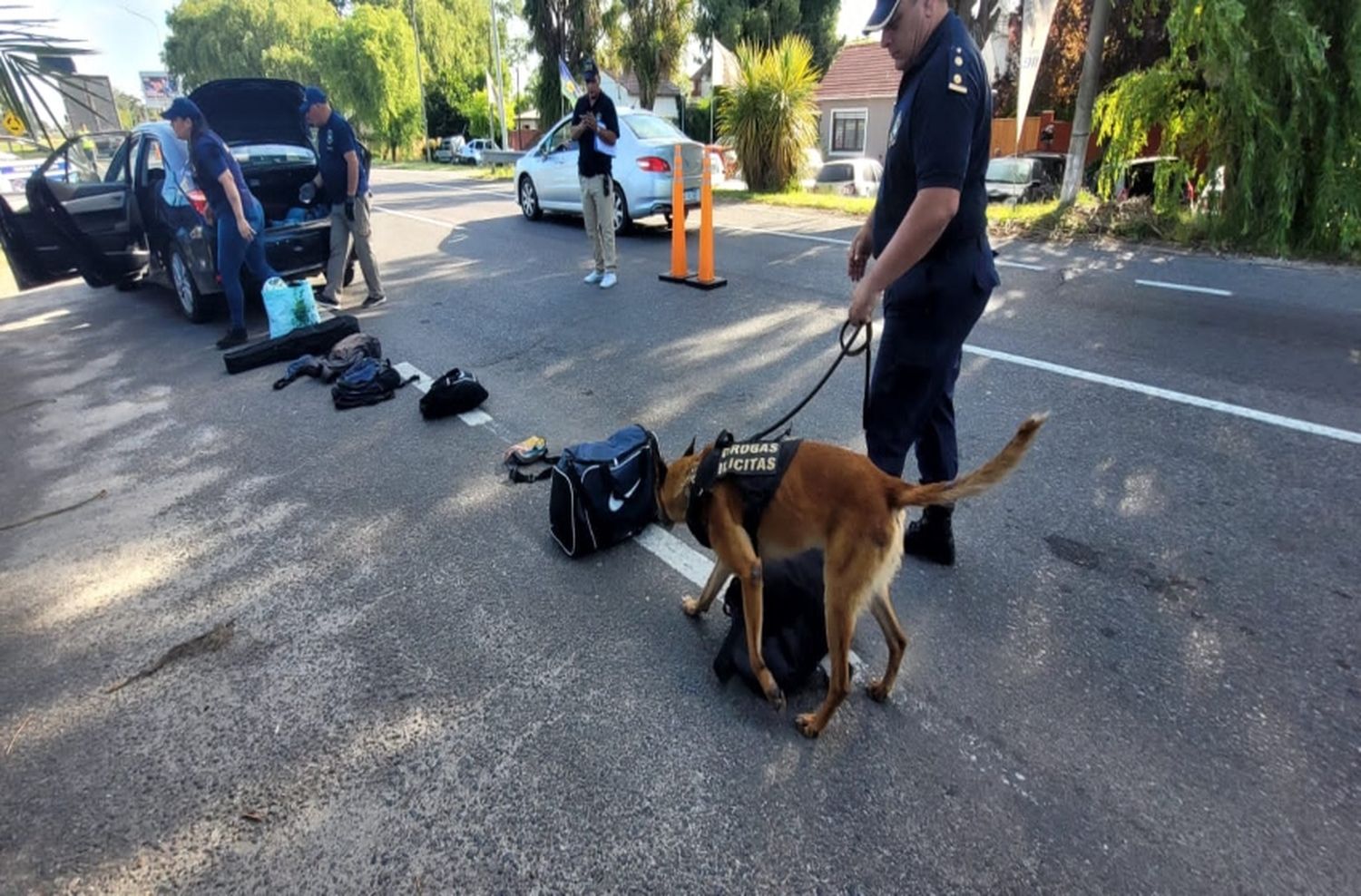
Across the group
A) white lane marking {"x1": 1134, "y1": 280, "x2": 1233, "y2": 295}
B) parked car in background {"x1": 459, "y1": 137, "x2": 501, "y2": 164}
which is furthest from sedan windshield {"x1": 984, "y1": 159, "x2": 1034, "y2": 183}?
parked car in background {"x1": 459, "y1": 137, "x2": 501, "y2": 164}

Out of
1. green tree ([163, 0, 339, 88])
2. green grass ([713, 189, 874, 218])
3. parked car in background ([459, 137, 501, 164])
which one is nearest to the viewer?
green grass ([713, 189, 874, 218])

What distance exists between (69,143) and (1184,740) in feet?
36.0

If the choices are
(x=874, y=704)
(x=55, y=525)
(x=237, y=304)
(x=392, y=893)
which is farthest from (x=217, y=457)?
(x=874, y=704)

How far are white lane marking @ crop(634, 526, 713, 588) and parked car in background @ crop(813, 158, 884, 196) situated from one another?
1540 centimetres

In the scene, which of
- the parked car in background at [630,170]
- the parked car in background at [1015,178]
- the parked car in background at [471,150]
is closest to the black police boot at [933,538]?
the parked car in background at [630,170]

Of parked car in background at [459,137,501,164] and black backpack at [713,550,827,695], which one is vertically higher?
parked car in background at [459,137,501,164]

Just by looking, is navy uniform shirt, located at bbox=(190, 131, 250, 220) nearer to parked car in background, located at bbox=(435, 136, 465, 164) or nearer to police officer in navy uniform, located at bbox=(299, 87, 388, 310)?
police officer in navy uniform, located at bbox=(299, 87, 388, 310)

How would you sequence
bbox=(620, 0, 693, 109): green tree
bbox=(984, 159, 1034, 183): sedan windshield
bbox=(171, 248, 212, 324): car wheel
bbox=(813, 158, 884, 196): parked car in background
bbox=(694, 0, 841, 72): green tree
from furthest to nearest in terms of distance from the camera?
bbox=(694, 0, 841, 72): green tree < bbox=(620, 0, 693, 109): green tree < bbox=(813, 158, 884, 196): parked car in background < bbox=(984, 159, 1034, 183): sedan windshield < bbox=(171, 248, 212, 324): car wheel

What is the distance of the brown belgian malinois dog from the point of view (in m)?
2.00

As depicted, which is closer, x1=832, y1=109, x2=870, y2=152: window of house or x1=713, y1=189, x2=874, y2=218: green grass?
x1=713, y1=189, x2=874, y2=218: green grass

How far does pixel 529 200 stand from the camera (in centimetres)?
1295

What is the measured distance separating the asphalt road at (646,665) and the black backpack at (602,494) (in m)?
0.11

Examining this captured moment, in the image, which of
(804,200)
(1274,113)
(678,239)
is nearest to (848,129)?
(804,200)

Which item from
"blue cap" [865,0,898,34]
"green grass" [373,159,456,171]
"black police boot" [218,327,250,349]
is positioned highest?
"green grass" [373,159,456,171]
